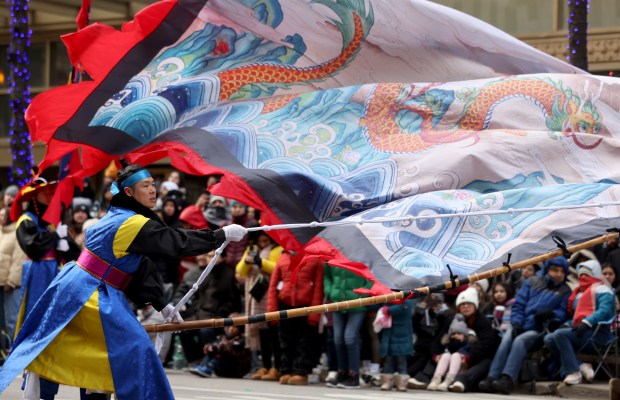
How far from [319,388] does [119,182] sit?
5.96m

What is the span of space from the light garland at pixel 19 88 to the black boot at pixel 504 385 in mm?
9393

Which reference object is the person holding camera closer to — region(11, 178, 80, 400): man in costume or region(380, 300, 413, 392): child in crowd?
region(380, 300, 413, 392): child in crowd

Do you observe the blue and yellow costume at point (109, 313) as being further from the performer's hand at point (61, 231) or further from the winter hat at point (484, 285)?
the winter hat at point (484, 285)

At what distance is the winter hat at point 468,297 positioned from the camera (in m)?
13.9

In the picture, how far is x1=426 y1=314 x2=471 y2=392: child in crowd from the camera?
1359 cm

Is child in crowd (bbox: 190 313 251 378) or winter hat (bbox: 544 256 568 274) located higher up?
winter hat (bbox: 544 256 568 274)

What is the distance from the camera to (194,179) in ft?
79.6

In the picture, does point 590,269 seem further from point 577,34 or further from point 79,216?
point 79,216

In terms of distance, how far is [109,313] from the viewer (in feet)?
26.5

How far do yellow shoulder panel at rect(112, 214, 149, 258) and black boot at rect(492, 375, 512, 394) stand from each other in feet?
20.4

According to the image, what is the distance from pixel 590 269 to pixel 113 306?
657 centimetres

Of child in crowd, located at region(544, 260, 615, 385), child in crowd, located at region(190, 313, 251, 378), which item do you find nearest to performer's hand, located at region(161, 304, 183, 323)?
child in crowd, located at region(544, 260, 615, 385)

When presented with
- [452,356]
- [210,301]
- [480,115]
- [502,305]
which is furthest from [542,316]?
[480,115]

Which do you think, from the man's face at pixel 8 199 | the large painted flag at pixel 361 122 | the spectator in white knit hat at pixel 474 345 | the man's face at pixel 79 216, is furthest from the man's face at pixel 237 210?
the large painted flag at pixel 361 122
